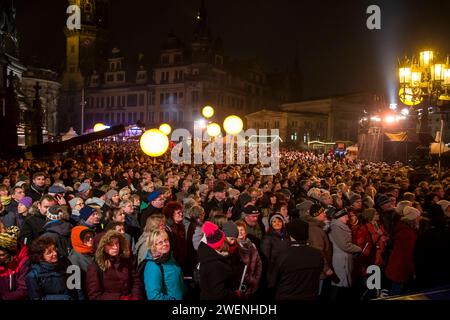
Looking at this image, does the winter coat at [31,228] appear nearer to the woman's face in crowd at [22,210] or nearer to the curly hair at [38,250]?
the woman's face in crowd at [22,210]

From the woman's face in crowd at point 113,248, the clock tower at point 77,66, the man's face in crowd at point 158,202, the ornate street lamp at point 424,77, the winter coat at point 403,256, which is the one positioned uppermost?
the clock tower at point 77,66

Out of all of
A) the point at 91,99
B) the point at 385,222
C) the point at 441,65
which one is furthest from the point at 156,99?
the point at 385,222

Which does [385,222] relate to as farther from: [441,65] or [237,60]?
[237,60]

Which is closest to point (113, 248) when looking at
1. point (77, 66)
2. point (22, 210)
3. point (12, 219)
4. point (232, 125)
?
point (12, 219)

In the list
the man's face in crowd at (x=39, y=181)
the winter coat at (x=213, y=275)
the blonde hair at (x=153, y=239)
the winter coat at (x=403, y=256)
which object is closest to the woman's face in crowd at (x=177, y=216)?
the blonde hair at (x=153, y=239)

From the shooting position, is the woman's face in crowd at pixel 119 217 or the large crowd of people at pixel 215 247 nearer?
the large crowd of people at pixel 215 247

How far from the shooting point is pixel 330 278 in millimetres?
6227

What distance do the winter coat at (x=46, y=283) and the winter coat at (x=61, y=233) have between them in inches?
40.5

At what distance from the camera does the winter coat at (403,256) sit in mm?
6461

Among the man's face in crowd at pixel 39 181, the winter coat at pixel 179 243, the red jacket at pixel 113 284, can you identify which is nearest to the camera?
the red jacket at pixel 113 284

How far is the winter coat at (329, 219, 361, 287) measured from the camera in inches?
246

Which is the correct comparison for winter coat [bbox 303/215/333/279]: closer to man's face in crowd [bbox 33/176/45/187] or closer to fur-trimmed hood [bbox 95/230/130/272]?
fur-trimmed hood [bbox 95/230/130/272]

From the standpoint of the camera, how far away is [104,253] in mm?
4715
